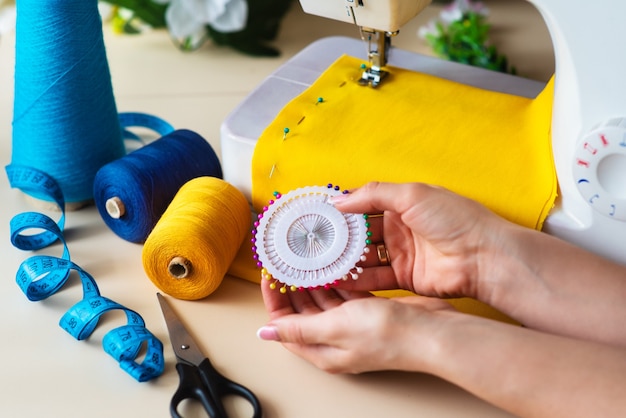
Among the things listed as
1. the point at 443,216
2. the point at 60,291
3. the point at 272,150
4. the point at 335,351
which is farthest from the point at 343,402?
the point at 60,291

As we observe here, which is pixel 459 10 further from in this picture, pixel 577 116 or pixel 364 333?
pixel 364 333

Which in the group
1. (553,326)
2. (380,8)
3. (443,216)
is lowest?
(553,326)

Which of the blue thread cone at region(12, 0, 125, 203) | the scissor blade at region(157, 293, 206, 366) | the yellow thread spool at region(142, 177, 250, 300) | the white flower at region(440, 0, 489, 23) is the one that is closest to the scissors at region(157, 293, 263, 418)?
the scissor blade at region(157, 293, 206, 366)

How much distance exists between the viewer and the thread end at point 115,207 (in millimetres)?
1336

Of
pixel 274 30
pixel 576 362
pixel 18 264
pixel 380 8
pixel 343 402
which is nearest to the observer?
pixel 576 362

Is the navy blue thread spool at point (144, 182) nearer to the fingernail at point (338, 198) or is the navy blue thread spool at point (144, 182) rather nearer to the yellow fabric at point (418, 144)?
the yellow fabric at point (418, 144)

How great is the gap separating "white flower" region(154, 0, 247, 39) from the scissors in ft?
2.92

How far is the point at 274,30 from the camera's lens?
199 centimetres

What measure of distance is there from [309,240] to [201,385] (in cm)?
27

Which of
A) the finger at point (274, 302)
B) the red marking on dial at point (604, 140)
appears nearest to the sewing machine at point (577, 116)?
the red marking on dial at point (604, 140)

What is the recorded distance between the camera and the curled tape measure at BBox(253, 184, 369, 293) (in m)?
1.16

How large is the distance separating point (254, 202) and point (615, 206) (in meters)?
0.55

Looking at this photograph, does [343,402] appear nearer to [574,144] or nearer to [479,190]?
[479,190]

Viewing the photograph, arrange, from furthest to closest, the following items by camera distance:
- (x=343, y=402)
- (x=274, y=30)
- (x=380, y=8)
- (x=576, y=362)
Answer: (x=274, y=30) < (x=380, y=8) < (x=343, y=402) < (x=576, y=362)
